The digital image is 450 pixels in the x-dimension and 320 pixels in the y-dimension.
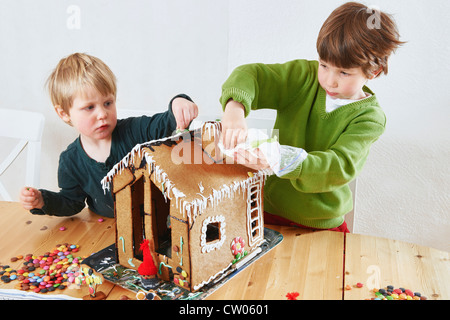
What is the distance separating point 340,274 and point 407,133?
2.38ft

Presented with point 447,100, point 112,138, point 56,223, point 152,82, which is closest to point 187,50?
point 152,82

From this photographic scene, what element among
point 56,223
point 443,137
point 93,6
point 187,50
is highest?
point 93,6

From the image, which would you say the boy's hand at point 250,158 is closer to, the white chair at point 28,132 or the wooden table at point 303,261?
the wooden table at point 303,261

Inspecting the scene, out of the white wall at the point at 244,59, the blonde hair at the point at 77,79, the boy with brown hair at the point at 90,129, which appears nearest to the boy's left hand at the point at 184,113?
the boy with brown hair at the point at 90,129

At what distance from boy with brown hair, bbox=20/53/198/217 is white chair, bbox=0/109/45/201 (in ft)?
0.90

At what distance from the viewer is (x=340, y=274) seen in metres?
0.93

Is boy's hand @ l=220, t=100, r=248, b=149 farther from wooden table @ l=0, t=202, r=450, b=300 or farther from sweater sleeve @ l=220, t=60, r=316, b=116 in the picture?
wooden table @ l=0, t=202, r=450, b=300

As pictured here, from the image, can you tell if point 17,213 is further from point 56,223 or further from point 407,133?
point 407,133

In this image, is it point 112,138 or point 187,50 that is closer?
point 112,138

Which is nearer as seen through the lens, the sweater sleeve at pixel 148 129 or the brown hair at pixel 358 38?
the brown hair at pixel 358 38

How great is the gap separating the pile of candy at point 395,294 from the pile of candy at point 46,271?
59cm

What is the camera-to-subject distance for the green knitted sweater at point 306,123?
39.4 inches

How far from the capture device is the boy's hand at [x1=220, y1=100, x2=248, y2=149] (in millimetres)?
903

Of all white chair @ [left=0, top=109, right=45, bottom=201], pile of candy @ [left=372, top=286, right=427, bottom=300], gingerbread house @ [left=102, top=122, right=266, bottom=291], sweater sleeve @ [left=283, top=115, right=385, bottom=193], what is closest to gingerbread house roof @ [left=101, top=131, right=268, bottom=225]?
gingerbread house @ [left=102, top=122, right=266, bottom=291]
